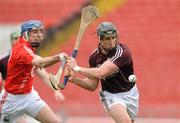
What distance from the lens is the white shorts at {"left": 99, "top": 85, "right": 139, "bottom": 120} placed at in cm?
912

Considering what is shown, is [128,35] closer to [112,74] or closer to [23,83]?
[23,83]

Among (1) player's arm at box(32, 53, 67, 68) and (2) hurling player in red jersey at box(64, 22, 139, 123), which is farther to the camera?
(2) hurling player in red jersey at box(64, 22, 139, 123)

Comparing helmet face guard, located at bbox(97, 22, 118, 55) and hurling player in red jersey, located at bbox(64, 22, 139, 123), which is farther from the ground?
helmet face guard, located at bbox(97, 22, 118, 55)

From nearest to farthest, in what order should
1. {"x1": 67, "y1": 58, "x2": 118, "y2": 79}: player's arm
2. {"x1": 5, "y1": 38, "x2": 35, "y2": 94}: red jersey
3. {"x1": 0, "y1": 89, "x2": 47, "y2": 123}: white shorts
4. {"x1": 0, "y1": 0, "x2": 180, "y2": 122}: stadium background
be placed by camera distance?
{"x1": 67, "y1": 58, "x2": 118, "y2": 79}: player's arm
{"x1": 5, "y1": 38, "x2": 35, "y2": 94}: red jersey
{"x1": 0, "y1": 89, "x2": 47, "y2": 123}: white shorts
{"x1": 0, "y1": 0, "x2": 180, "y2": 122}: stadium background

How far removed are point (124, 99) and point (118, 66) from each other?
485 millimetres

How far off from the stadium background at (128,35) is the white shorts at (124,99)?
18.9 ft

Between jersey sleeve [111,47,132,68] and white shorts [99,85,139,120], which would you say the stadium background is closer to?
white shorts [99,85,139,120]

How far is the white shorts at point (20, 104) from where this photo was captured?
966 centimetres

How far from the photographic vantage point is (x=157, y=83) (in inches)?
634

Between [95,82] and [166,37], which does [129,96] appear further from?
[166,37]

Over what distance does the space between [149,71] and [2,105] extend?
707 centimetres

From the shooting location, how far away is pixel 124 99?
361 inches

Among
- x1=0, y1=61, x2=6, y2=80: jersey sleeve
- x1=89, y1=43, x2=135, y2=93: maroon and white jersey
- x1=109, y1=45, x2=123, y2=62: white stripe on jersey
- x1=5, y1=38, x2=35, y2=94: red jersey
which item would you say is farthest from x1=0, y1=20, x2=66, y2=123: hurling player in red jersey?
x1=109, y1=45, x2=123, y2=62: white stripe on jersey

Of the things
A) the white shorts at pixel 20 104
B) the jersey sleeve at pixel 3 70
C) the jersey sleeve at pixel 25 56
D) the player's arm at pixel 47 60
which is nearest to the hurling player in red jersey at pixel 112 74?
the player's arm at pixel 47 60
